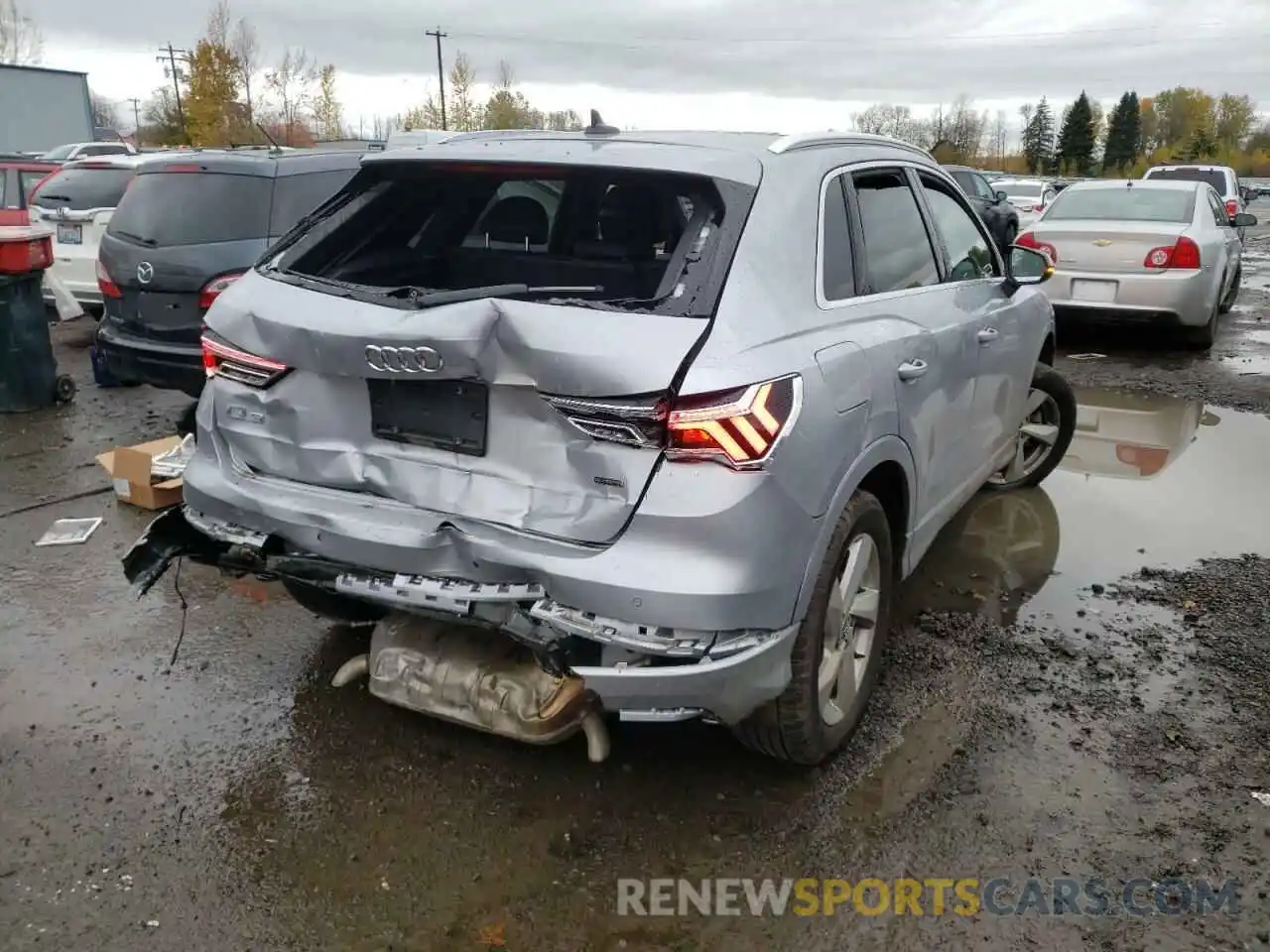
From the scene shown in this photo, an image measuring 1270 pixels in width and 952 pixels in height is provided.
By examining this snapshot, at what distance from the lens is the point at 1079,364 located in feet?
32.0

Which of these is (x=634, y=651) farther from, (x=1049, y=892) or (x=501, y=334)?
(x=1049, y=892)

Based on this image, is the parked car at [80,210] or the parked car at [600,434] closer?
the parked car at [600,434]

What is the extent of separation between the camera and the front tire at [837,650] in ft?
9.51

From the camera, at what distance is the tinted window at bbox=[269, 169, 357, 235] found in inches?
264

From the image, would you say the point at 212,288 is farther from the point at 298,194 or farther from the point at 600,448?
the point at 600,448

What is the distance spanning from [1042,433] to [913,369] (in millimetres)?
2838

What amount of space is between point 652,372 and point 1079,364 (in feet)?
27.2

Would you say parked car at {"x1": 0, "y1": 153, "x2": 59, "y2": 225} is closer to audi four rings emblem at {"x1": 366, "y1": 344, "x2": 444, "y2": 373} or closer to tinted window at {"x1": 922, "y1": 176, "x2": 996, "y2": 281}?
tinted window at {"x1": 922, "y1": 176, "x2": 996, "y2": 281}

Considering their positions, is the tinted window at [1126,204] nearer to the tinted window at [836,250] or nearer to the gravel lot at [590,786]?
the gravel lot at [590,786]

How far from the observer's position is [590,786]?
3.21 metres

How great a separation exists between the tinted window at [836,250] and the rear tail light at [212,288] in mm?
4332

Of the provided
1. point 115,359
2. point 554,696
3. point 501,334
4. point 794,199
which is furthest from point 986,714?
point 115,359

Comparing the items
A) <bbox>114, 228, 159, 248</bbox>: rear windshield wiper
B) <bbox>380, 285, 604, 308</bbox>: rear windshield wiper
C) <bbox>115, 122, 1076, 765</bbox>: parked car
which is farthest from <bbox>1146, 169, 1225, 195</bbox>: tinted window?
<bbox>380, 285, 604, 308</bbox>: rear windshield wiper

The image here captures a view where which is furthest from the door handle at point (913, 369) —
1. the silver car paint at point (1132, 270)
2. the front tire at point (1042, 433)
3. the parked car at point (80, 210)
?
the parked car at point (80, 210)
